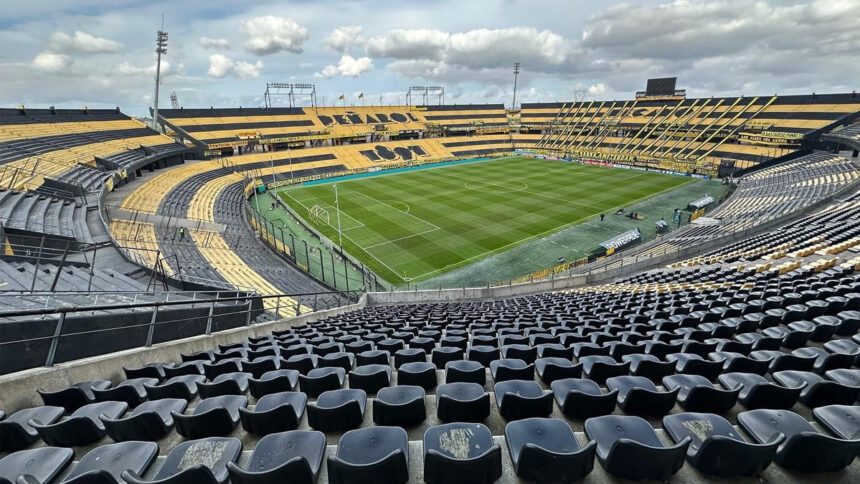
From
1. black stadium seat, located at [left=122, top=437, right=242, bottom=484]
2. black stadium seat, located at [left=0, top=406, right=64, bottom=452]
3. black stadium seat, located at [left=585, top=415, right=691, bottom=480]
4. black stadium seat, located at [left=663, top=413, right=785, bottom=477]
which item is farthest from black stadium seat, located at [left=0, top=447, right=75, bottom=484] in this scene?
black stadium seat, located at [left=663, top=413, right=785, bottom=477]

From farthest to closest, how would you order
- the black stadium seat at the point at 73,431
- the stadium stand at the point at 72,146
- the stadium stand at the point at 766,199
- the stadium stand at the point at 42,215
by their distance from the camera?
the stadium stand at the point at 766,199 → the stadium stand at the point at 72,146 → the stadium stand at the point at 42,215 → the black stadium seat at the point at 73,431

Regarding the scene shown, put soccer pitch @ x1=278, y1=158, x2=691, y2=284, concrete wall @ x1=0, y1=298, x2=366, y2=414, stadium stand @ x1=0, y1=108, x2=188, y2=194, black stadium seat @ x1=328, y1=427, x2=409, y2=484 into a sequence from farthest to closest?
soccer pitch @ x1=278, y1=158, x2=691, y2=284, stadium stand @ x1=0, y1=108, x2=188, y2=194, concrete wall @ x1=0, y1=298, x2=366, y2=414, black stadium seat @ x1=328, y1=427, x2=409, y2=484

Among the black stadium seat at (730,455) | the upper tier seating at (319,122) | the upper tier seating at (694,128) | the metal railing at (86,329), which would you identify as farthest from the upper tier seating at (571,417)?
the upper tier seating at (319,122)

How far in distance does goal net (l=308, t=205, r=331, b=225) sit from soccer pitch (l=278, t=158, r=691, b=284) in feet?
0.36

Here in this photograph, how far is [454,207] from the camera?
44.8 metres

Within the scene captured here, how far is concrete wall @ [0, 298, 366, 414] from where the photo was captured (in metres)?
5.39

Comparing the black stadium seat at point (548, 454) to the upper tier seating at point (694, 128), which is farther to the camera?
the upper tier seating at point (694, 128)

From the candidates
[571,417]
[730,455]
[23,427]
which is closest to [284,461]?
[571,417]

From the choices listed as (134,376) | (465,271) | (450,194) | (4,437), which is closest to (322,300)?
(465,271)

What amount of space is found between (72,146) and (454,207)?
1497 inches

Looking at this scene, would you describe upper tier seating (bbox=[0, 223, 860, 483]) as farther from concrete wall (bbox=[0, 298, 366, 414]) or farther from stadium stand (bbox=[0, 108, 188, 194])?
stadium stand (bbox=[0, 108, 188, 194])

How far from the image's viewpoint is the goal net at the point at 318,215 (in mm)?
40778

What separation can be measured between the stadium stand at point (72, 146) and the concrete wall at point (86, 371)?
2295 centimetres

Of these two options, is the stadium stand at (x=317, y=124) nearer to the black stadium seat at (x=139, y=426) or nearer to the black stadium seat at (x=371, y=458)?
the black stadium seat at (x=139, y=426)
